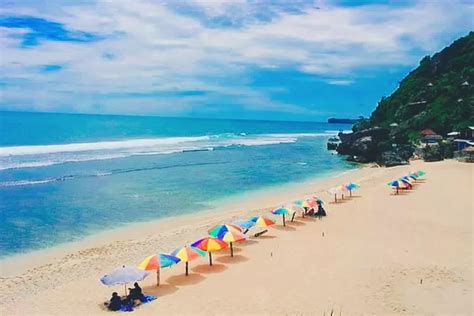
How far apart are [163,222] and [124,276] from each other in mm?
9279

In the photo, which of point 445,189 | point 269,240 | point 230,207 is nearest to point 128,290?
point 269,240

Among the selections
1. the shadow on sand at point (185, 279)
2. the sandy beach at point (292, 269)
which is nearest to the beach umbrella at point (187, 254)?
the shadow on sand at point (185, 279)

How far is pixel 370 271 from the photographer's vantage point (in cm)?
1377

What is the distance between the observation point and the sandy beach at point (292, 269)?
1161 centimetres

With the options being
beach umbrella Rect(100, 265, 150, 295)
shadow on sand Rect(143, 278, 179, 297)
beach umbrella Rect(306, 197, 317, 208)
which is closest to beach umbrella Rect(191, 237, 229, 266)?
shadow on sand Rect(143, 278, 179, 297)

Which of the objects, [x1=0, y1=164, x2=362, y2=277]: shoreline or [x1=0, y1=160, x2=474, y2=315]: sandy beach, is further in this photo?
[x1=0, y1=164, x2=362, y2=277]: shoreline

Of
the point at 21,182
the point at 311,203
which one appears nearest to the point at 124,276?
the point at 311,203

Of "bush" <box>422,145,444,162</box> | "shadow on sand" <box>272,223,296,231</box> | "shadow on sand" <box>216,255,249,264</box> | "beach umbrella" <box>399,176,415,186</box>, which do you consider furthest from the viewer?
"bush" <box>422,145,444,162</box>

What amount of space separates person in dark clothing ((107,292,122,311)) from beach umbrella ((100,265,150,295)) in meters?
0.35

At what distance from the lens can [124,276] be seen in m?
11.8

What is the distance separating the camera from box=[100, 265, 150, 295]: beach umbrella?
11.7m

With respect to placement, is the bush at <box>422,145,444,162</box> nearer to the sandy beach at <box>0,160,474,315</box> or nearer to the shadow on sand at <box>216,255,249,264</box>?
the sandy beach at <box>0,160,474,315</box>

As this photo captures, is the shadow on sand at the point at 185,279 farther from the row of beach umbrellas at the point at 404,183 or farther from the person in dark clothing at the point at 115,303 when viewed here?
the row of beach umbrellas at the point at 404,183

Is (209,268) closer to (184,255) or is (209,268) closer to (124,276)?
(184,255)
